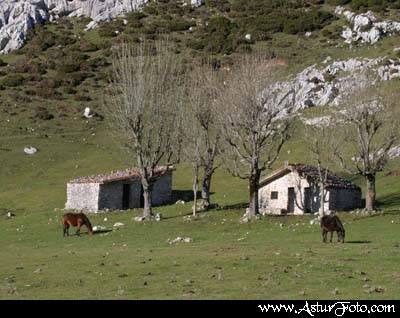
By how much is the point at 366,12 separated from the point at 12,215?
8497cm

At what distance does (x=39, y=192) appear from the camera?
233 feet

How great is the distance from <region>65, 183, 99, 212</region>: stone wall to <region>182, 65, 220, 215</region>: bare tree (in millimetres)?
7646

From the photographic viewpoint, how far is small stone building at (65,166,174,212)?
62.4m

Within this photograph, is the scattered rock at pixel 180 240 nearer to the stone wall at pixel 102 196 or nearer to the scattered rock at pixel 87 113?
the stone wall at pixel 102 196

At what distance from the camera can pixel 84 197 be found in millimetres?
62844

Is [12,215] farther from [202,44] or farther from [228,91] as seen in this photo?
[202,44]

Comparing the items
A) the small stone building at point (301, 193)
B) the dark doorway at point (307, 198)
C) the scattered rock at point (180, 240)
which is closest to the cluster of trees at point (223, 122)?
the small stone building at point (301, 193)

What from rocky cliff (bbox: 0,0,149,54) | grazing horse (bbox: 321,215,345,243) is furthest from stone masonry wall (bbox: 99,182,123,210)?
rocky cliff (bbox: 0,0,149,54)

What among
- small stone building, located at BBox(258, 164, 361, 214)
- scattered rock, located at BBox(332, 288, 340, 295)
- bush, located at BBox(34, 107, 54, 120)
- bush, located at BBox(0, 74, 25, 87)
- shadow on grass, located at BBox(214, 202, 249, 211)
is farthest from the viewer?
bush, located at BBox(0, 74, 25, 87)

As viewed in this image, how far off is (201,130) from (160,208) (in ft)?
21.2

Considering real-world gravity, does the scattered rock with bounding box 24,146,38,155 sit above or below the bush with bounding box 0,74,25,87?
below

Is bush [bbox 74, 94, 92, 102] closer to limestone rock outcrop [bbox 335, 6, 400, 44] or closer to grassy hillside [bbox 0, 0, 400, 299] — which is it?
grassy hillside [bbox 0, 0, 400, 299]

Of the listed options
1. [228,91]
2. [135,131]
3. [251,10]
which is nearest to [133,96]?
[135,131]

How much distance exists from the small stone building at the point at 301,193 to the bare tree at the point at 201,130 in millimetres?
4131
